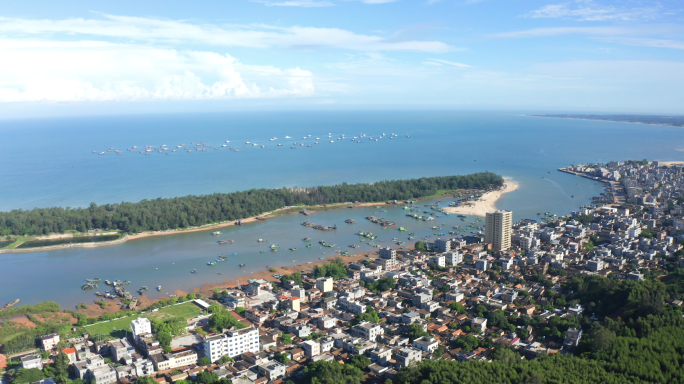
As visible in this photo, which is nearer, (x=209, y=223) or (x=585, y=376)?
(x=585, y=376)

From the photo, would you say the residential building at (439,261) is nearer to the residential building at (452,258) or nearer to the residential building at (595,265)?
the residential building at (452,258)

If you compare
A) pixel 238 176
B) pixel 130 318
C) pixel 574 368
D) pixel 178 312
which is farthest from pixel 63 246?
pixel 574 368

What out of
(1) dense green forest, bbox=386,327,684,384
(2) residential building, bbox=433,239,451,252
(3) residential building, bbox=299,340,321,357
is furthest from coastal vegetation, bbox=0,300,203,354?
(2) residential building, bbox=433,239,451,252

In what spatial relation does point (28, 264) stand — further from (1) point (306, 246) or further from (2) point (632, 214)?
(2) point (632, 214)

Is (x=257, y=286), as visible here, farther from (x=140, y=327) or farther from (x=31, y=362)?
(x=31, y=362)

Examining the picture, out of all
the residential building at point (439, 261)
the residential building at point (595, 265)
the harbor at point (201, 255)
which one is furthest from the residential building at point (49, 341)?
the residential building at point (595, 265)

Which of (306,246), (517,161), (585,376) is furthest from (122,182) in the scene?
(517,161)
